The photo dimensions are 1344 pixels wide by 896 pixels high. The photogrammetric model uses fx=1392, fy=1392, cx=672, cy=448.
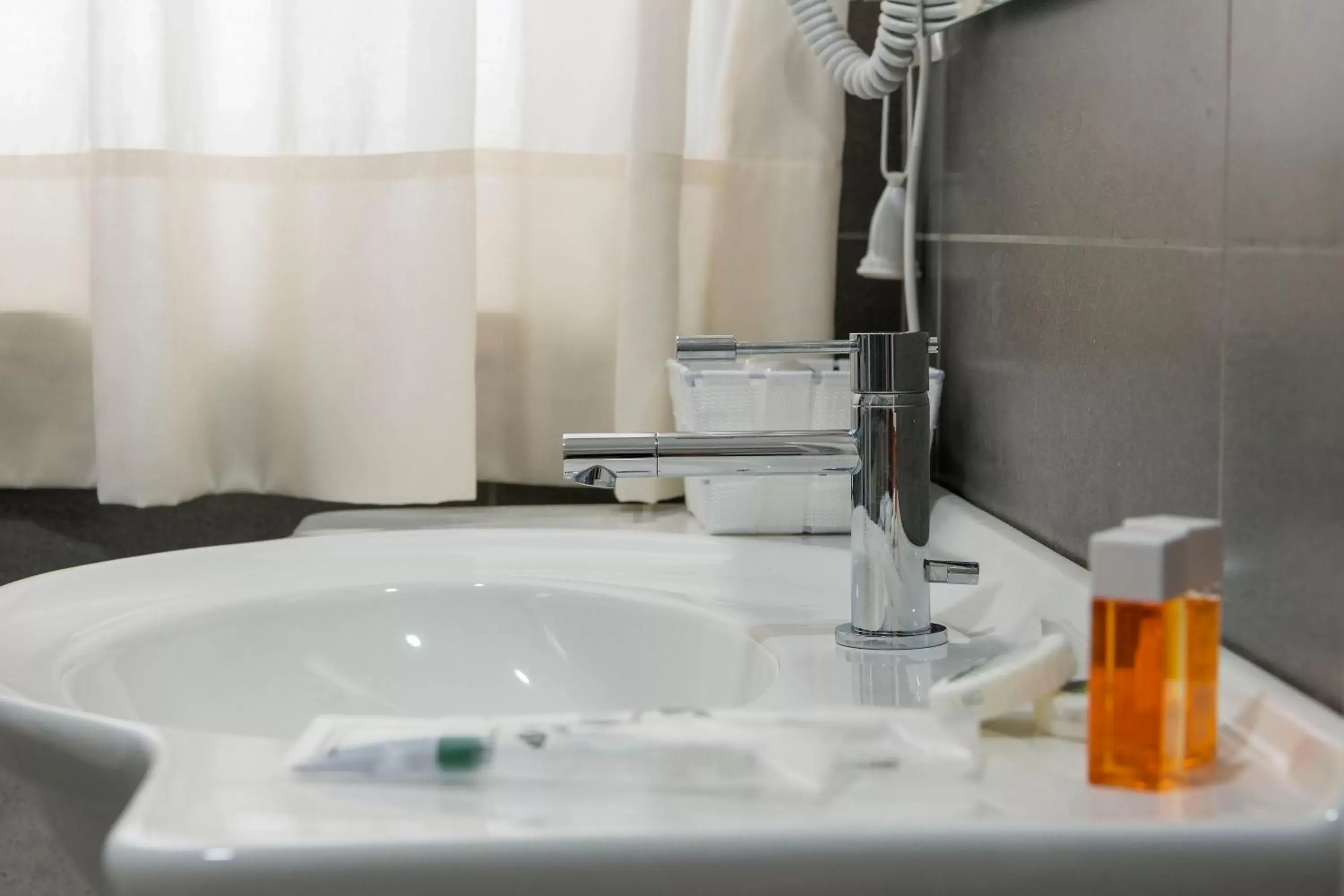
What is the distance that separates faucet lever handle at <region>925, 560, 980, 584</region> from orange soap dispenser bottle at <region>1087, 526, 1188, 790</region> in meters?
0.26

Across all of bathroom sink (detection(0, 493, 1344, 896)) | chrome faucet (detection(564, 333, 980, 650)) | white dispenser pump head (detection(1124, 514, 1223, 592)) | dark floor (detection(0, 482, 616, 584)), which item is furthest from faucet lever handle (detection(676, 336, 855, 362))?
dark floor (detection(0, 482, 616, 584))

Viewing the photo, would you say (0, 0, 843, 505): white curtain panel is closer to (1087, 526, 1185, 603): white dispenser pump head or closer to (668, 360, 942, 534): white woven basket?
(668, 360, 942, 534): white woven basket

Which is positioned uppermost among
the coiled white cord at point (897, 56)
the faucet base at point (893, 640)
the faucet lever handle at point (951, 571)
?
the coiled white cord at point (897, 56)

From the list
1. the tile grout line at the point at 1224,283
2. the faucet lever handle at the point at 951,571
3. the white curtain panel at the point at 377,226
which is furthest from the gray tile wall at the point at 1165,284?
the white curtain panel at the point at 377,226

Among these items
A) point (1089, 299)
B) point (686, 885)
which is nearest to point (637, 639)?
point (1089, 299)

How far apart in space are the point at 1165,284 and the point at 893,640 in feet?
0.77

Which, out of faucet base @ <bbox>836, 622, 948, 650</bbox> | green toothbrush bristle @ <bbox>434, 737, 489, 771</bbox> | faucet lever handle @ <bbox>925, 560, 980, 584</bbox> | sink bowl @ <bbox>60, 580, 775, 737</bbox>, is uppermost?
faucet lever handle @ <bbox>925, 560, 980, 584</bbox>

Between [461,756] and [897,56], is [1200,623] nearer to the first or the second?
[461,756]

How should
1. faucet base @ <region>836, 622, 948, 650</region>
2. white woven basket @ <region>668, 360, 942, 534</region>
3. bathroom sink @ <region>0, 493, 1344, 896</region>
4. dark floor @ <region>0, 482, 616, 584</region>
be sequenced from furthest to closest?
dark floor @ <region>0, 482, 616, 584</region> < white woven basket @ <region>668, 360, 942, 534</region> < faucet base @ <region>836, 622, 948, 650</region> < bathroom sink @ <region>0, 493, 1344, 896</region>

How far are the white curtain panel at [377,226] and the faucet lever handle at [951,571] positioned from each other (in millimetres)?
535

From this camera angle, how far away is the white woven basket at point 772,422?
1.09 metres

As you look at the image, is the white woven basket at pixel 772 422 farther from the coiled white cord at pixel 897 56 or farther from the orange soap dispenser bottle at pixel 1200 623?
the orange soap dispenser bottle at pixel 1200 623

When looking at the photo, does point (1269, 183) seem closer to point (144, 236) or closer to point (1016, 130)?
point (1016, 130)

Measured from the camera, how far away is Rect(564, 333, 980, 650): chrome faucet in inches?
29.5
